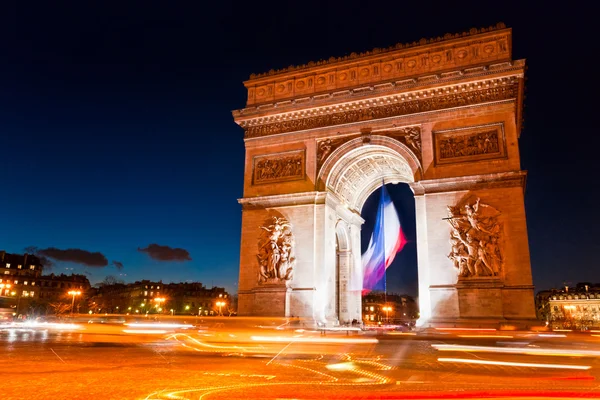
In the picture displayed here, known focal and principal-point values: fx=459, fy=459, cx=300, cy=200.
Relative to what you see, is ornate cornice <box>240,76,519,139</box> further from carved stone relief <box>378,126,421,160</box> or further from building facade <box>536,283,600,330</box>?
building facade <box>536,283,600,330</box>

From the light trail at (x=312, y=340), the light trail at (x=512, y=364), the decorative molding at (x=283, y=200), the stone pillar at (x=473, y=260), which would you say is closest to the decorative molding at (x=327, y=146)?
the decorative molding at (x=283, y=200)

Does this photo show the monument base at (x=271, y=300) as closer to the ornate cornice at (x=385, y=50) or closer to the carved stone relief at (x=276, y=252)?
the carved stone relief at (x=276, y=252)

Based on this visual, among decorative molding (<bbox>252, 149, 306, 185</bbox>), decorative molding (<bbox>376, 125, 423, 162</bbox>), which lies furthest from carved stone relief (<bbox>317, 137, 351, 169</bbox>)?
decorative molding (<bbox>376, 125, 423, 162</bbox>)

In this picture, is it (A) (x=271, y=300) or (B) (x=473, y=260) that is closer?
(B) (x=473, y=260)

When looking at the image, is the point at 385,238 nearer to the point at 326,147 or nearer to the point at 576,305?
the point at 326,147

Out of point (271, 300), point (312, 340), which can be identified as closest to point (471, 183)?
point (312, 340)

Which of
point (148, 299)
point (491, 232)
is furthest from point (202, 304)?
point (491, 232)

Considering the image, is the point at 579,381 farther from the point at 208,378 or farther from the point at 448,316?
the point at 448,316
